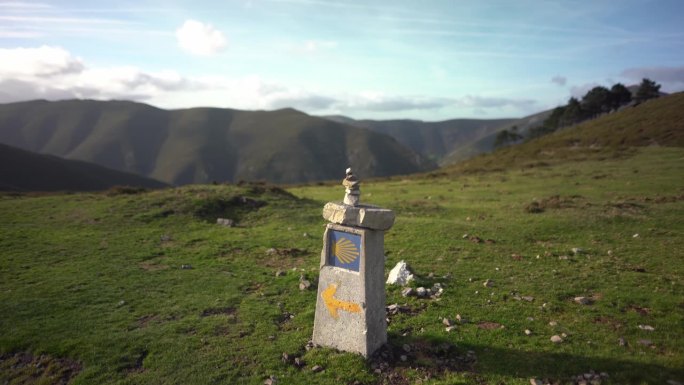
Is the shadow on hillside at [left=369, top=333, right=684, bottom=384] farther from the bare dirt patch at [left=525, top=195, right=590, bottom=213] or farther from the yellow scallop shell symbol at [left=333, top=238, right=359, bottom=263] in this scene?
the bare dirt patch at [left=525, top=195, right=590, bottom=213]

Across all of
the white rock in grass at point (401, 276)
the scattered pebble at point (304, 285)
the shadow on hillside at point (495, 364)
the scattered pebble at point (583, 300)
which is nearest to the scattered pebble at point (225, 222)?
the scattered pebble at point (304, 285)

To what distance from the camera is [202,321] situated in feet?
38.6

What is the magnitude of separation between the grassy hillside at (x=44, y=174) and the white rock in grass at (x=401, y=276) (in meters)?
93.8

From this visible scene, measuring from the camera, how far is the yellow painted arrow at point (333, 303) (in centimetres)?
966

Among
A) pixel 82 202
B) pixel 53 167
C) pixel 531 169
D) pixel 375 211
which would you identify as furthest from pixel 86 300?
pixel 53 167

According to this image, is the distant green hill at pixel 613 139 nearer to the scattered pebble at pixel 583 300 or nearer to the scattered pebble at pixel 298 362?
the scattered pebble at pixel 583 300

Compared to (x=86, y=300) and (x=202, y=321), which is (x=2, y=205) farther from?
(x=202, y=321)

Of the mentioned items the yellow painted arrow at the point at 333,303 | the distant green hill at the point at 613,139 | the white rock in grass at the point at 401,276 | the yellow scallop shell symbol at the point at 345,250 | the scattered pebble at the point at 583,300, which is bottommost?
the scattered pebble at the point at 583,300

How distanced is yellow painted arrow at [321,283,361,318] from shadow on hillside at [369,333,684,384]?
4.12ft

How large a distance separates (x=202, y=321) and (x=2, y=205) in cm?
2467

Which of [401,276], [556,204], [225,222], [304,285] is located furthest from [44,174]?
[401,276]

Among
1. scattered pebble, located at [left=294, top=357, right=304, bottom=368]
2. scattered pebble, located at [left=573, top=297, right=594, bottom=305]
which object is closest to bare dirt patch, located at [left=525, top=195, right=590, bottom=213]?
scattered pebble, located at [left=573, top=297, right=594, bottom=305]

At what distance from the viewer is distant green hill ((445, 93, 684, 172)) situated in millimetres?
56241

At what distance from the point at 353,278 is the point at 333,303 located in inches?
36.2
